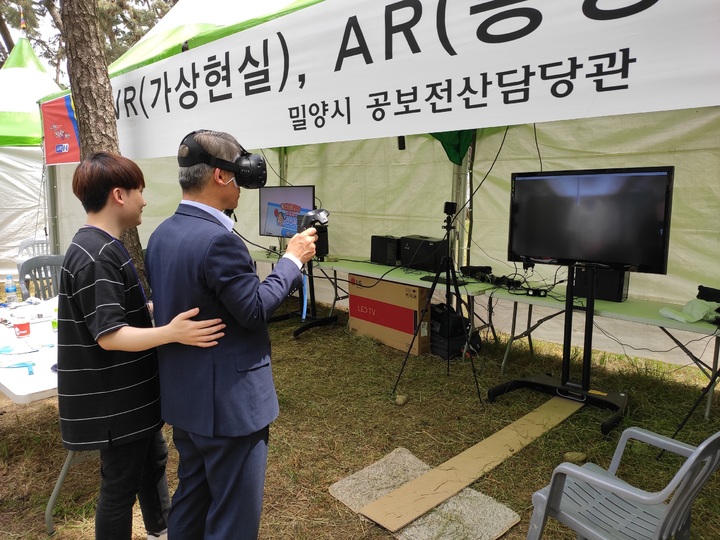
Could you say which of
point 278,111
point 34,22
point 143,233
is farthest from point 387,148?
point 34,22

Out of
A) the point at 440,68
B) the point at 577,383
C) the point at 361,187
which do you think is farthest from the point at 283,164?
the point at 440,68

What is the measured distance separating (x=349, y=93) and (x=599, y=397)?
236 centimetres

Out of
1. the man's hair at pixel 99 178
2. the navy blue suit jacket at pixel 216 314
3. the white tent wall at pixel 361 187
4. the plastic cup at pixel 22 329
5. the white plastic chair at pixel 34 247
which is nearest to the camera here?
the navy blue suit jacket at pixel 216 314

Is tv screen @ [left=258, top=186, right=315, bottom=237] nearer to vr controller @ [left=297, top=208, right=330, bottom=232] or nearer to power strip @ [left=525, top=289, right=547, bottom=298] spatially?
power strip @ [left=525, top=289, right=547, bottom=298]

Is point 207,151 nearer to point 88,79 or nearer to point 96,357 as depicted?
point 96,357

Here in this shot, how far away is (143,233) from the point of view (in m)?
6.18

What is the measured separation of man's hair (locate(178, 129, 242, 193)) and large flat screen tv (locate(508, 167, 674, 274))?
2.08 metres

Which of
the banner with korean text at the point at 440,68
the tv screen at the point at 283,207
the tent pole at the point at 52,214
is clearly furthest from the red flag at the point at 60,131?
the banner with korean text at the point at 440,68

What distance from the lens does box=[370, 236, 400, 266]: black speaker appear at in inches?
167

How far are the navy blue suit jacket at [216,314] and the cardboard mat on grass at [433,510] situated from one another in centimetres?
104

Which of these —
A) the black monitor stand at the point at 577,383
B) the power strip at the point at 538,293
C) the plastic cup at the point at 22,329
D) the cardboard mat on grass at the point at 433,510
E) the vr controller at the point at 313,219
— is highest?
the vr controller at the point at 313,219

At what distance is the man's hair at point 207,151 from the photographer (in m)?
1.21

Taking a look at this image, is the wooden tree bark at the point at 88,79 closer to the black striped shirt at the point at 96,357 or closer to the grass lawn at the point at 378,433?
the grass lawn at the point at 378,433

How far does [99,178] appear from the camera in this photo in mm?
1404
